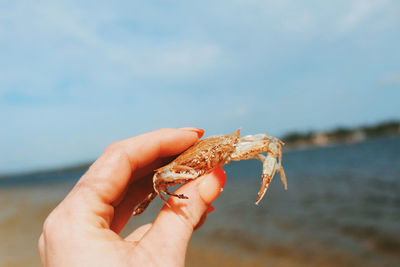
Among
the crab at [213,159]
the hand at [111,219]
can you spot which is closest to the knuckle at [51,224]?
the hand at [111,219]

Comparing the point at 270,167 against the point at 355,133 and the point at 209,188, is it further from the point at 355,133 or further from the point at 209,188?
the point at 355,133

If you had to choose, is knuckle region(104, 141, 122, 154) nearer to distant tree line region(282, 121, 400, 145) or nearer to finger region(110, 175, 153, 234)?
finger region(110, 175, 153, 234)

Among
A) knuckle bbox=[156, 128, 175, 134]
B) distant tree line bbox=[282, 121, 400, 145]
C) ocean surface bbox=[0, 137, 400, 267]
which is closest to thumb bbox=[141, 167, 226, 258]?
knuckle bbox=[156, 128, 175, 134]

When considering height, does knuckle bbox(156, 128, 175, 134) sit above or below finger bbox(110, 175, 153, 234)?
above

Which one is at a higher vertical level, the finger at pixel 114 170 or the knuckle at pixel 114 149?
the knuckle at pixel 114 149

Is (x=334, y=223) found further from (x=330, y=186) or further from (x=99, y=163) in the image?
(x=99, y=163)

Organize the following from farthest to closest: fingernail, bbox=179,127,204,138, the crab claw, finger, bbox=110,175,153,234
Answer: fingernail, bbox=179,127,204,138 → finger, bbox=110,175,153,234 → the crab claw

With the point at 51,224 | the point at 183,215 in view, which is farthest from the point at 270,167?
the point at 51,224

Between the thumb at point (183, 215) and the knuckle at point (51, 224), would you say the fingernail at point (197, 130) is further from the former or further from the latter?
the knuckle at point (51, 224)
